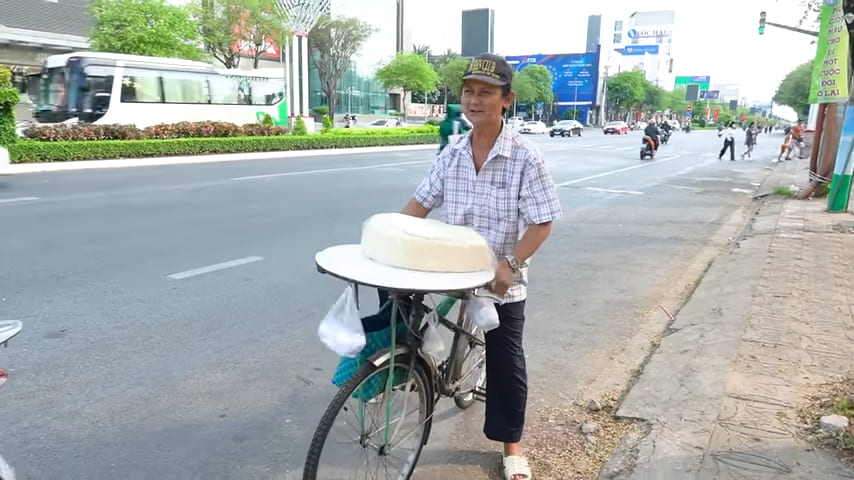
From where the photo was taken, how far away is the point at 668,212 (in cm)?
1025

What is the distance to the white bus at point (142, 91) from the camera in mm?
18406

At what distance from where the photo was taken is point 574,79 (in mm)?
82750

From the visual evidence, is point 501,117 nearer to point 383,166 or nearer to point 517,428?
point 517,428

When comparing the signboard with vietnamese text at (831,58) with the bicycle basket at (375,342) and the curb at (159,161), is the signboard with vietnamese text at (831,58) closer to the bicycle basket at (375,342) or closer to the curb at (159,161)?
the bicycle basket at (375,342)

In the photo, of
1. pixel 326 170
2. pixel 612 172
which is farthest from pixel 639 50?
pixel 326 170

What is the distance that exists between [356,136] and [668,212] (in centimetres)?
1880

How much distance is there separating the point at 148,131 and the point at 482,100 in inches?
779

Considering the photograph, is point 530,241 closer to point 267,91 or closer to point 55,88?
point 55,88

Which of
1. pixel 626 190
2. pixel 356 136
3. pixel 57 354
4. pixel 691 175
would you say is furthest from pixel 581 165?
pixel 57 354

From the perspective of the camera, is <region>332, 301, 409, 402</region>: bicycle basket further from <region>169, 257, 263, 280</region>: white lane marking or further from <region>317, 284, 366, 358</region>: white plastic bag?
<region>169, 257, 263, 280</region>: white lane marking

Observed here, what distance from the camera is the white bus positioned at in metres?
18.4

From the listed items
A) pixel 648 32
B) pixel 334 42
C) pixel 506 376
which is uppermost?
pixel 648 32

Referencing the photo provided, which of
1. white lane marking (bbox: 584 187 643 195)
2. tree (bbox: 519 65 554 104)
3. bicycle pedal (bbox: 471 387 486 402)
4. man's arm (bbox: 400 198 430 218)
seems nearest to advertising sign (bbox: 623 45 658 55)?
tree (bbox: 519 65 554 104)

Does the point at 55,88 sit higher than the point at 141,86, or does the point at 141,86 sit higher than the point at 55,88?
the point at 141,86
